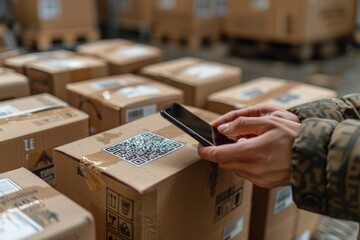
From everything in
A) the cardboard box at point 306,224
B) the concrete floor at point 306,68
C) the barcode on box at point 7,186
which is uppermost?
the barcode on box at point 7,186

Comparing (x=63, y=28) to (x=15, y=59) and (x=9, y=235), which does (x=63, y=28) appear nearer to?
(x=15, y=59)

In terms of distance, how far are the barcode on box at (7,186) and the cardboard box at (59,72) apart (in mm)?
837

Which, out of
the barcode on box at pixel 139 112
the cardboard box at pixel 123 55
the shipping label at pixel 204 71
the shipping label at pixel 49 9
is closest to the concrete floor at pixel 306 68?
the shipping label at pixel 49 9

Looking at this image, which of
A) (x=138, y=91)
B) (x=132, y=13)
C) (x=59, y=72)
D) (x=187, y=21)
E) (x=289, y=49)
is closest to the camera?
(x=138, y=91)

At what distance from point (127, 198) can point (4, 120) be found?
1.96 ft

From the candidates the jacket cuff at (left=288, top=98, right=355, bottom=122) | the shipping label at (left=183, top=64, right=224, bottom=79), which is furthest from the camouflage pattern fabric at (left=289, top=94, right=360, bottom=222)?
the shipping label at (left=183, top=64, right=224, bottom=79)

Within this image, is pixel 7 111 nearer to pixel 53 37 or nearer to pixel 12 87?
pixel 12 87

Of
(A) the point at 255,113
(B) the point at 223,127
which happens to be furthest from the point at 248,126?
(A) the point at 255,113

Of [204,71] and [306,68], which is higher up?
[204,71]

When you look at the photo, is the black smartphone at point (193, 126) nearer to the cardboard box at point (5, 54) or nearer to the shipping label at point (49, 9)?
the cardboard box at point (5, 54)

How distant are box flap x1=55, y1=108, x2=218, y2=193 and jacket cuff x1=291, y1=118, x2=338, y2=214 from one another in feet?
0.95

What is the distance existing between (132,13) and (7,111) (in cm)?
459

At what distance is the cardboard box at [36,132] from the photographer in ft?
4.13

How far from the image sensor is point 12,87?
1.67 m
